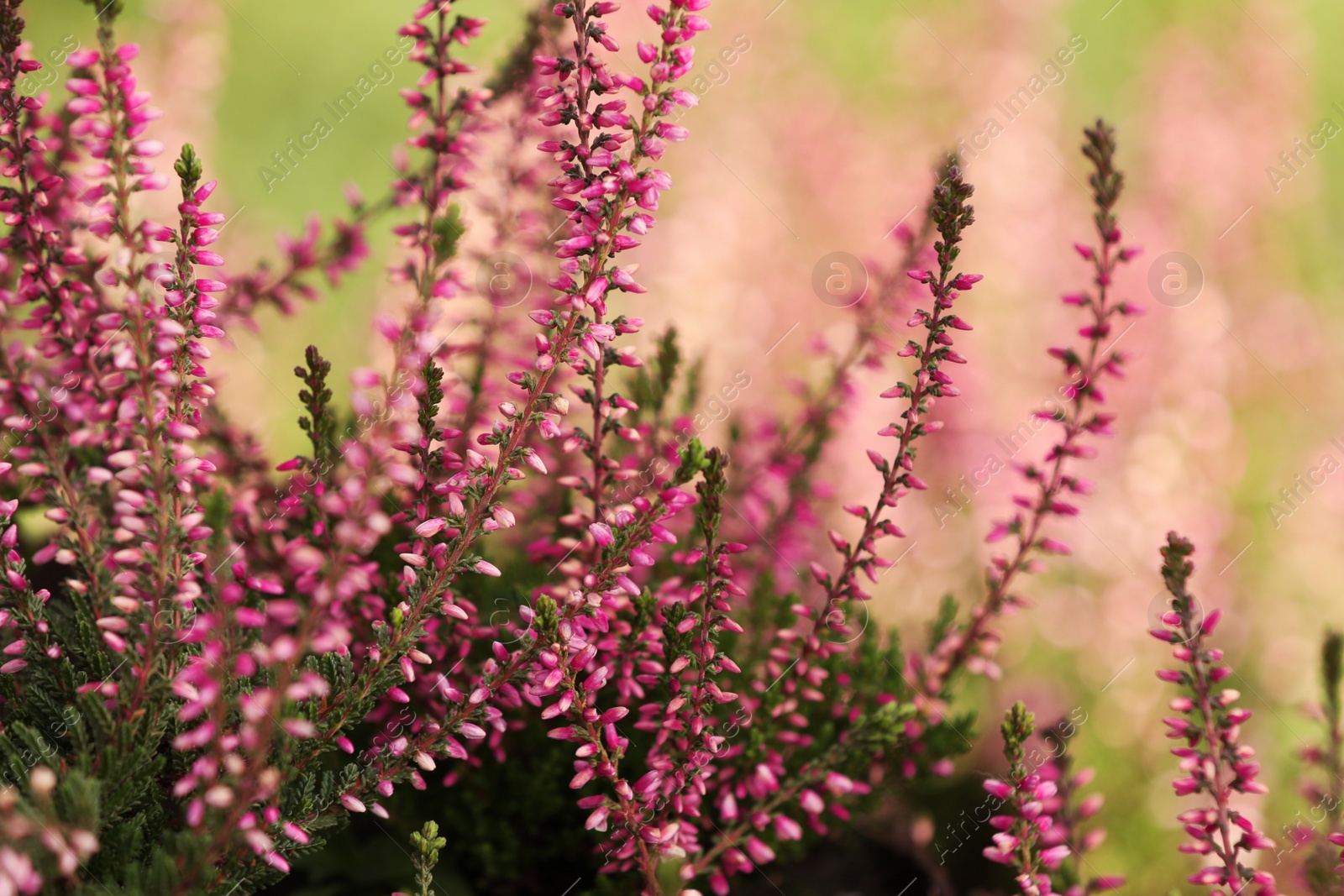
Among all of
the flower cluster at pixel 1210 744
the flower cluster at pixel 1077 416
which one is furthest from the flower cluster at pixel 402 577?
the flower cluster at pixel 1210 744

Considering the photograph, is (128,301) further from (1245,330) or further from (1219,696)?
(1245,330)

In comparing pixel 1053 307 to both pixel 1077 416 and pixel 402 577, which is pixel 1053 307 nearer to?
pixel 1077 416

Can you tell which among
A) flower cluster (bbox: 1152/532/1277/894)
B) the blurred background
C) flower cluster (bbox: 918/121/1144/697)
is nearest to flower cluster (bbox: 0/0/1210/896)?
flower cluster (bbox: 918/121/1144/697)

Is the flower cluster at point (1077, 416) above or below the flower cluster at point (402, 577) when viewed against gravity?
above

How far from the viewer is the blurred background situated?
3018mm

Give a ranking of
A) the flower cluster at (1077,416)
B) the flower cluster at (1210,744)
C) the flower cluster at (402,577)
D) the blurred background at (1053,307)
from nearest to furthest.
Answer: the flower cluster at (402,577), the flower cluster at (1210,744), the flower cluster at (1077,416), the blurred background at (1053,307)

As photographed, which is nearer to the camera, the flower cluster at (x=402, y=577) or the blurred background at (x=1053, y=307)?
the flower cluster at (x=402, y=577)

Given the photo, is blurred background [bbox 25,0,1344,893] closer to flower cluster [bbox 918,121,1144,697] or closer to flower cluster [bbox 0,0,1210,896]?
flower cluster [bbox 918,121,1144,697]

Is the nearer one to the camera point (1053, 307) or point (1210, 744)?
point (1210, 744)

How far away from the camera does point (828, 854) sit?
1.83 meters

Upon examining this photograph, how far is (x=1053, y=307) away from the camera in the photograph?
344 cm

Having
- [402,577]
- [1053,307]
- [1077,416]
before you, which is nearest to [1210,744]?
[1077,416]

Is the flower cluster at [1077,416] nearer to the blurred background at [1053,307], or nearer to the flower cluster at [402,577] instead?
the flower cluster at [402,577]

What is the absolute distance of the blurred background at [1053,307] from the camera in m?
3.02
